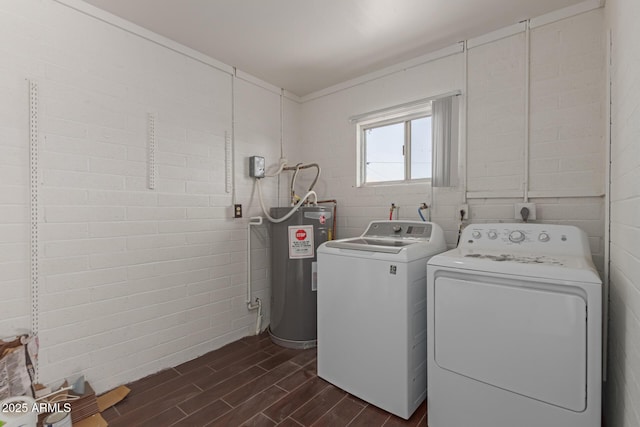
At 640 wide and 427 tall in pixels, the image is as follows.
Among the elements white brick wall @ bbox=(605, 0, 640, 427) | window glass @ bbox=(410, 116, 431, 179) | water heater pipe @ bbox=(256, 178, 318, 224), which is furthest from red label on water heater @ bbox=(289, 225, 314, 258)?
white brick wall @ bbox=(605, 0, 640, 427)

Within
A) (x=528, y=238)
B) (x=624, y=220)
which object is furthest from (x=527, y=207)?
(x=624, y=220)

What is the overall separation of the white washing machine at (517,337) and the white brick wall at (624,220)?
0.11 metres

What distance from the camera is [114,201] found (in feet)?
6.53

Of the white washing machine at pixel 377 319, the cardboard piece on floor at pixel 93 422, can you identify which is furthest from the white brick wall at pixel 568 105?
the cardboard piece on floor at pixel 93 422

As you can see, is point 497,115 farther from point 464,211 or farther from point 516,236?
point 516,236

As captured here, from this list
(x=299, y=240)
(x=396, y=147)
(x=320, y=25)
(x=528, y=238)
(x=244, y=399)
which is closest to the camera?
(x=528, y=238)

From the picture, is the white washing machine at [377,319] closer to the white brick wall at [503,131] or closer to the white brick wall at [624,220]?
the white brick wall at [503,131]

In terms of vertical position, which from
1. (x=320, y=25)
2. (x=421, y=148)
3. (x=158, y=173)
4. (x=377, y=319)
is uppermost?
(x=320, y=25)

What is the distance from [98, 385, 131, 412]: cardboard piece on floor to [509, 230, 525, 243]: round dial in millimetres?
2600

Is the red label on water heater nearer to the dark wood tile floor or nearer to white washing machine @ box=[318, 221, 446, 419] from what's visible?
white washing machine @ box=[318, 221, 446, 419]

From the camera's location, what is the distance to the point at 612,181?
1501 millimetres

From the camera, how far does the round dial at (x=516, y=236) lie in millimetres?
1802

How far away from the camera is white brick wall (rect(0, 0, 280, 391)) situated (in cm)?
165

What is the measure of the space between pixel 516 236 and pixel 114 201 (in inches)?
101
